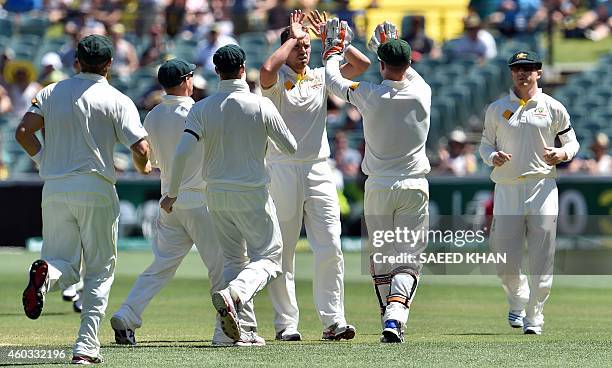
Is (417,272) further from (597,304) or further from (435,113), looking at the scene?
(435,113)

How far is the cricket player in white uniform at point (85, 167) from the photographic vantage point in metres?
9.60

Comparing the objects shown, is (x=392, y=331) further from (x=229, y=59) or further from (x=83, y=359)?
(x=83, y=359)

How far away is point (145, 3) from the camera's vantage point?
100ft

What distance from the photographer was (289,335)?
37.8 feet

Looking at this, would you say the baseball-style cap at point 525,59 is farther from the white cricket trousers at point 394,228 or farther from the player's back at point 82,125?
the player's back at point 82,125

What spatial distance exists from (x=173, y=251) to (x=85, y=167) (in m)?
2.05

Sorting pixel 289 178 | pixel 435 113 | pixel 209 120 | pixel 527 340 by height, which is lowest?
pixel 435 113

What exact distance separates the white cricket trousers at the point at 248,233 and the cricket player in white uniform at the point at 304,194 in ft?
2.76

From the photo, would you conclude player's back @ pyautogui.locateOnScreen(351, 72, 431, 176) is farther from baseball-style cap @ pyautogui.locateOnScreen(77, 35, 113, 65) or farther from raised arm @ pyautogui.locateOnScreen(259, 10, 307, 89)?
baseball-style cap @ pyautogui.locateOnScreen(77, 35, 113, 65)

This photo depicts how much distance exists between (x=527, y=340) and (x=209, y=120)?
317 centimetres

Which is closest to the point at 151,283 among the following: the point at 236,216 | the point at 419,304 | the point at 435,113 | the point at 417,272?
the point at 236,216

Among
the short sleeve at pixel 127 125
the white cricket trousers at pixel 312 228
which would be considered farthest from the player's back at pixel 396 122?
the short sleeve at pixel 127 125

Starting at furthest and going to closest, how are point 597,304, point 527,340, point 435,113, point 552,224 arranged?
point 435,113
point 597,304
point 552,224
point 527,340

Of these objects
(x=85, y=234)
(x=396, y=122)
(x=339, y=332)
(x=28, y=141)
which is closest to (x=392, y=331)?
(x=339, y=332)
